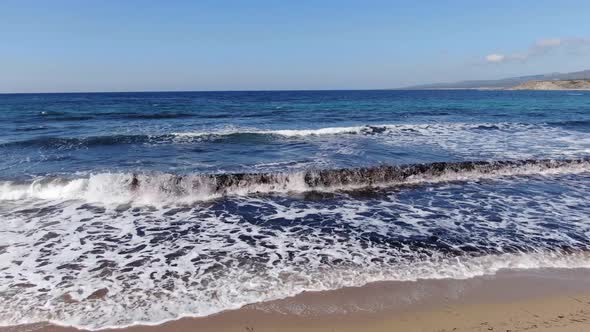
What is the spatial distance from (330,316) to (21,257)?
5.10 m

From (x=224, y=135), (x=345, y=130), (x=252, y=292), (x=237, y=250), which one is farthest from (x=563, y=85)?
(x=252, y=292)

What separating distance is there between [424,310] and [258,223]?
403 centimetres

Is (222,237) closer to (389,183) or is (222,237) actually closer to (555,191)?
(389,183)

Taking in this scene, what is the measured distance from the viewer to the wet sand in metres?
4.05

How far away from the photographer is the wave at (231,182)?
957cm

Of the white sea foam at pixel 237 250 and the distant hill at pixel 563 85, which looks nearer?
the white sea foam at pixel 237 250

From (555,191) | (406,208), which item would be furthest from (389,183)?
(555,191)

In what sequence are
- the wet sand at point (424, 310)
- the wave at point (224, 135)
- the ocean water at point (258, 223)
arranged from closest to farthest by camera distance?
the wet sand at point (424, 310), the ocean water at point (258, 223), the wave at point (224, 135)

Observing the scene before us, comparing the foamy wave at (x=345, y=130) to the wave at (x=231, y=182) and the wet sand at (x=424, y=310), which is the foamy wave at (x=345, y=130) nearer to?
the wave at (x=231, y=182)

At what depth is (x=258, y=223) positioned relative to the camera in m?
7.66

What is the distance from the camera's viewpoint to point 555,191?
9.70 m

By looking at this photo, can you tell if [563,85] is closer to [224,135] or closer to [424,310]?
[224,135]

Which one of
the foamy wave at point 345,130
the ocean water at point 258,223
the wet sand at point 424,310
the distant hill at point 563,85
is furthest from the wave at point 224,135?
the distant hill at point 563,85

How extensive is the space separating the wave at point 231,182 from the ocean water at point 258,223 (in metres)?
0.04
